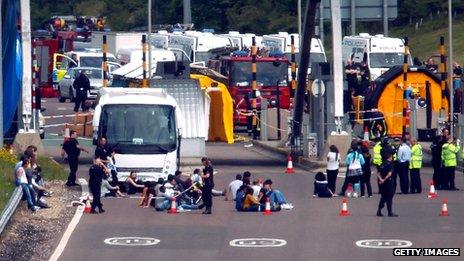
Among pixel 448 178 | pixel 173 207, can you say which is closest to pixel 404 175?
pixel 448 178

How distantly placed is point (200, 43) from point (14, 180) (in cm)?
3180

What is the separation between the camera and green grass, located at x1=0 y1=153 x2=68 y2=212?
103 feet

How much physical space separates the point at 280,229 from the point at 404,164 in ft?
22.6

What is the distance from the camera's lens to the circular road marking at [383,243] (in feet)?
81.4

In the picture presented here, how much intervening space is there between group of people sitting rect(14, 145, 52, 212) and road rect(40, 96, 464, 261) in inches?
59.1

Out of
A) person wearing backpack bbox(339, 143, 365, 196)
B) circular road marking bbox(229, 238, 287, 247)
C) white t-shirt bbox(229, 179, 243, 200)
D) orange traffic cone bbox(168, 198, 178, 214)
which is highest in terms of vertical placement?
person wearing backpack bbox(339, 143, 365, 196)

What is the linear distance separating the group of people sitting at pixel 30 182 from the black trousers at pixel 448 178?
959 centimetres

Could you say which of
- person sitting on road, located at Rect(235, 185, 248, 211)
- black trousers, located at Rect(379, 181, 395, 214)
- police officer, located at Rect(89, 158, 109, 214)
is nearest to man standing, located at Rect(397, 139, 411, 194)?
black trousers, located at Rect(379, 181, 395, 214)

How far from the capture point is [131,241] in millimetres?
25609

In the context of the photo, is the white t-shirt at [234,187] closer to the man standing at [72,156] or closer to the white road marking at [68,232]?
the white road marking at [68,232]

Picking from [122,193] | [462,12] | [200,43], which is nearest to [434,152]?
[122,193]

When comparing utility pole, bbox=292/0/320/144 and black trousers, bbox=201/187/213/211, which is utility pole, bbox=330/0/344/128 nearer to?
utility pole, bbox=292/0/320/144

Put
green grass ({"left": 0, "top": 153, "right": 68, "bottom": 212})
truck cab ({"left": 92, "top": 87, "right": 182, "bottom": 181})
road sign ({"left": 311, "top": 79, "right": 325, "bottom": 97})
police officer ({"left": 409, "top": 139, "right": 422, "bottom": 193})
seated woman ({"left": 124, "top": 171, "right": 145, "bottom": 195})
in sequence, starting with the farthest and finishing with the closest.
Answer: road sign ({"left": 311, "top": 79, "right": 325, "bottom": 97}) → truck cab ({"left": 92, "top": 87, "right": 182, "bottom": 181}) → police officer ({"left": 409, "top": 139, "right": 422, "bottom": 193}) → seated woman ({"left": 124, "top": 171, "right": 145, "bottom": 195}) → green grass ({"left": 0, "top": 153, "right": 68, "bottom": 212})

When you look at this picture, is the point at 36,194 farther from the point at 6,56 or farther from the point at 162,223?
the point at 6,56
